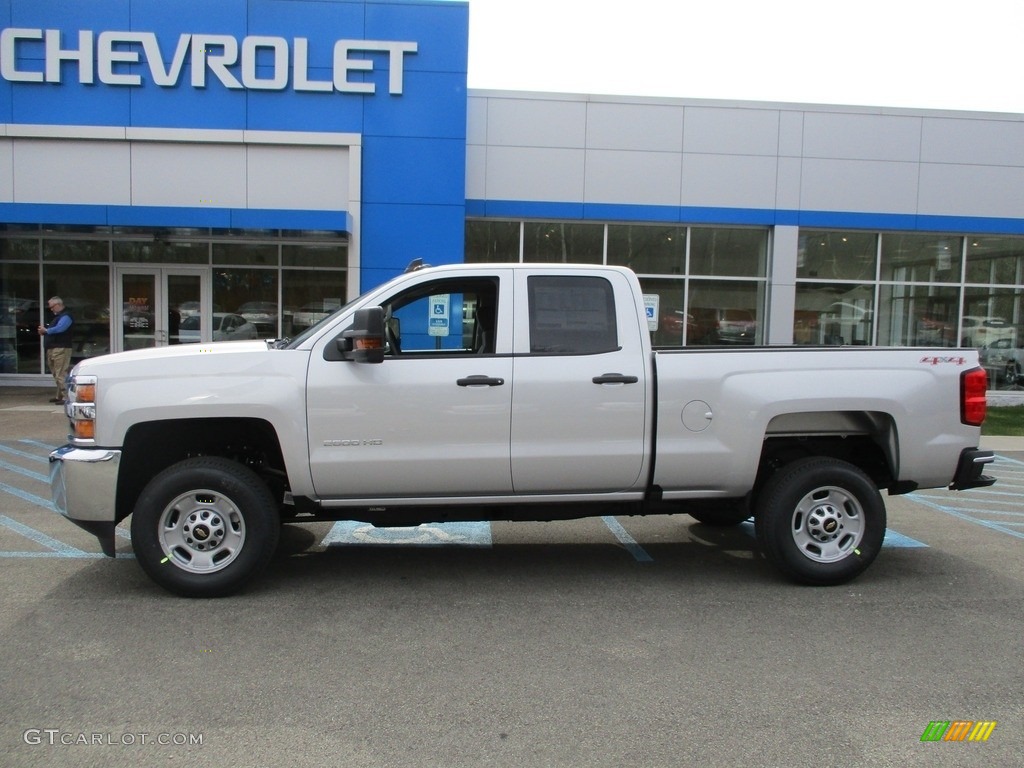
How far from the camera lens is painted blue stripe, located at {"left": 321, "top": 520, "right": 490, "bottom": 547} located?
6512mm

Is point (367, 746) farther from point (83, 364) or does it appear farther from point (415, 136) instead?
point (415, 136)

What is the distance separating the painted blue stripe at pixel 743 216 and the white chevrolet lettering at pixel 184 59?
3.23 m

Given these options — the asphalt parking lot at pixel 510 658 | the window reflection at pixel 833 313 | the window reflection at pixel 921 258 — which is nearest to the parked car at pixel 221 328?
the asphalt parking lot at pixel 510 658

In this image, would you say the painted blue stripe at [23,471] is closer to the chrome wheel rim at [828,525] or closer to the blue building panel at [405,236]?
the blue building panel at [405,236]

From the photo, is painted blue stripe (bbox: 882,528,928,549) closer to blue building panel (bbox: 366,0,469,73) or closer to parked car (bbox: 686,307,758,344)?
parked car (bbox: 686,307,758,344)

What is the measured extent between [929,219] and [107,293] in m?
16.5

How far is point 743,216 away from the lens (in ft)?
52.6

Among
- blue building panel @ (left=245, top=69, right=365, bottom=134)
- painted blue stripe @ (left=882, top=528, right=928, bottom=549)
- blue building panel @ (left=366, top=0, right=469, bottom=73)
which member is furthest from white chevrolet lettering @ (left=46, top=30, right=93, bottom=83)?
painted blue stripe @ (left=882, top=528, right=928, bottom=549)

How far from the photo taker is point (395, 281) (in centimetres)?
527

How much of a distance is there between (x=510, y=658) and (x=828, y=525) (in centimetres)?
247

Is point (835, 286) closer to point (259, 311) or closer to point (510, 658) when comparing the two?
point (259, 311)

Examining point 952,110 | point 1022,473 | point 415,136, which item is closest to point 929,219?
point 952,110

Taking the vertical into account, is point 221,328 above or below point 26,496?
above

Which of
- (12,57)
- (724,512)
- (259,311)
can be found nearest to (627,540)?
(724,512)
